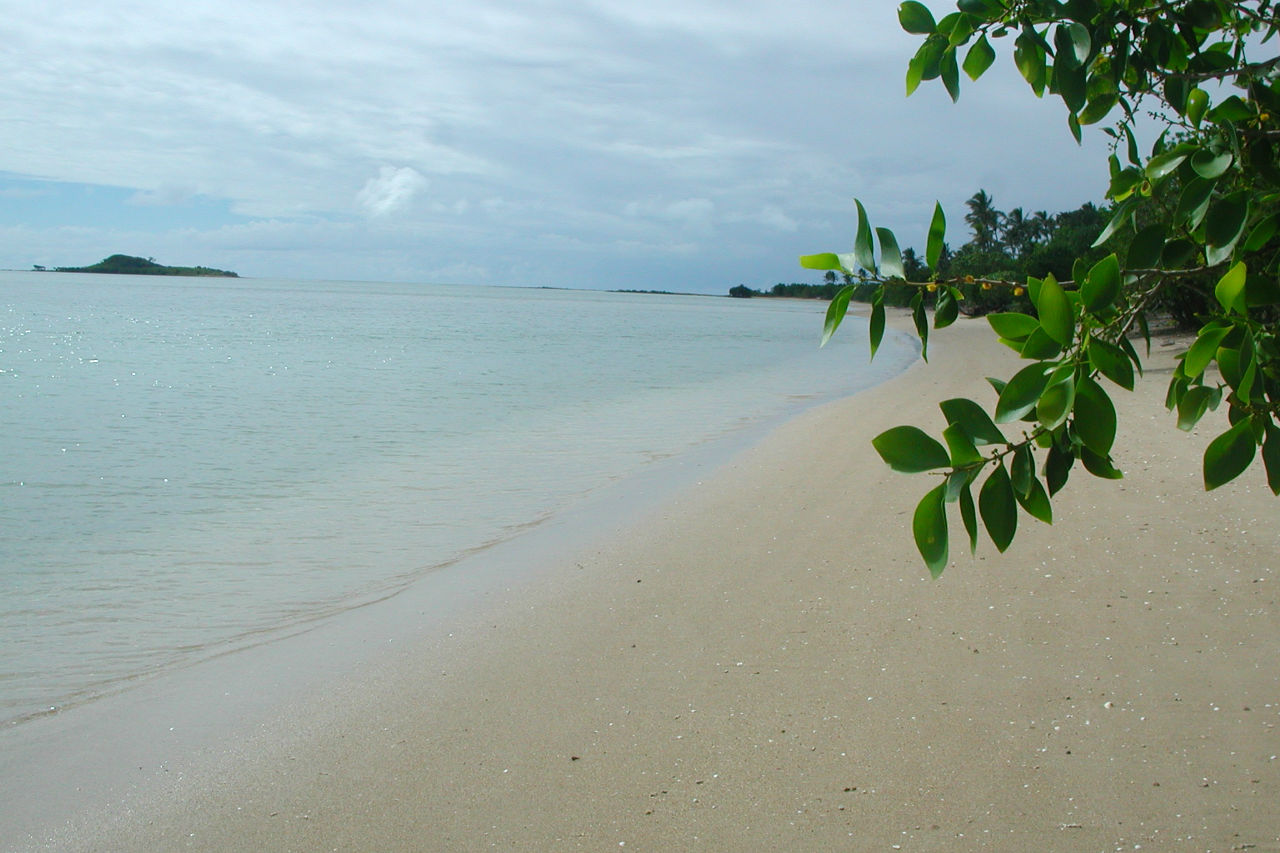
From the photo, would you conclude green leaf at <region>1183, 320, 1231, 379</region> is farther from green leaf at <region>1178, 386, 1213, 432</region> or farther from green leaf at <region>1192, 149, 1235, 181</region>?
green leaf at <region>1192, 149, 1235, 181</region>

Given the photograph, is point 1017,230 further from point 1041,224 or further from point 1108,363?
point 1108,363

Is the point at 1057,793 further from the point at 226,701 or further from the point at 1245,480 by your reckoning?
the point at 1245,480

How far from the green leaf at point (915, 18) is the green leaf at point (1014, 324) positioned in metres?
0.76

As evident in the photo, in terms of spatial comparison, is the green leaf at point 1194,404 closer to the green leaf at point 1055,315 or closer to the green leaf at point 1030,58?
the green leaf at point 1055,315

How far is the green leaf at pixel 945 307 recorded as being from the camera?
1654 mm

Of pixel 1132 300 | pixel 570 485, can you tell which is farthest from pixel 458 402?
pixel 1132 300

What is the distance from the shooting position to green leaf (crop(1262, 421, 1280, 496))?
128cm

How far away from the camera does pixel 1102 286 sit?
3.92ft

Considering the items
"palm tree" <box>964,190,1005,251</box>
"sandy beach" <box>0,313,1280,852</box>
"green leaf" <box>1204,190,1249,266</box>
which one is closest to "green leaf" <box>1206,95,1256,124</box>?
"green leaf" <box>1204,190,1249,266</box>

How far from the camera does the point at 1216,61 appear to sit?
6.72 ft

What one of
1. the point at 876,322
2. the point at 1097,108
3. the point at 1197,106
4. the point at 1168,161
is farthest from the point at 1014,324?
the point at 1097,108

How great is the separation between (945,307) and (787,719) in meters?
2.63

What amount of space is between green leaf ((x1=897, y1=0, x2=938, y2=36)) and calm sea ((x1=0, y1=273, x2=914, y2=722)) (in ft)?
15.9

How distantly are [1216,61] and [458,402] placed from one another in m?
16.0
